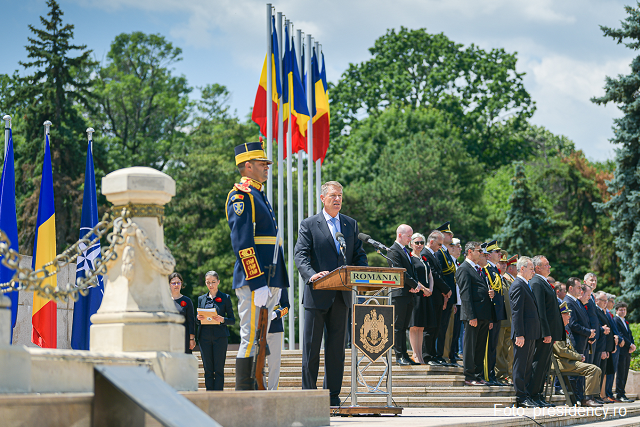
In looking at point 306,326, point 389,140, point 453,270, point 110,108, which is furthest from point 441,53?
point 306,326

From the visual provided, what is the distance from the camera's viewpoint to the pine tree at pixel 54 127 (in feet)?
91.4

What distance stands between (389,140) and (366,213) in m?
4.37

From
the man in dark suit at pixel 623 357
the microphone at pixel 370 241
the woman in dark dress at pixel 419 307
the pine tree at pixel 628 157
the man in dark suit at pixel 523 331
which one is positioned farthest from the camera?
the pine tree at pixel 628 157

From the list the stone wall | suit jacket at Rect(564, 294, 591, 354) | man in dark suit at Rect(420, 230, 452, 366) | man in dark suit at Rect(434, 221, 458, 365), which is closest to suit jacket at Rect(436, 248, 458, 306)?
man in dark suit at Rect(434, 221, 458, 365)

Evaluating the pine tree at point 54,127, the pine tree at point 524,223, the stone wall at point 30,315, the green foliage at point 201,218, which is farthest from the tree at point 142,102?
the stone wall at point 30,315

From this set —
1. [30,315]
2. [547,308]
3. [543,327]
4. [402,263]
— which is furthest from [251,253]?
[30,315]

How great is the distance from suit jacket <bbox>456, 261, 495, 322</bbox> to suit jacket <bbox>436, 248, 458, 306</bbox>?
1.03m

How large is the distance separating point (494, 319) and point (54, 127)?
21447 millimetres

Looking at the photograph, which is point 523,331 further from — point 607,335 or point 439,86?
point 439,86

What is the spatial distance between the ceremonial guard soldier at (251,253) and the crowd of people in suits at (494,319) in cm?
346

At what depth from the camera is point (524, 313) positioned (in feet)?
32.7

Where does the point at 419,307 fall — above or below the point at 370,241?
below

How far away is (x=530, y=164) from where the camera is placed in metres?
41.9

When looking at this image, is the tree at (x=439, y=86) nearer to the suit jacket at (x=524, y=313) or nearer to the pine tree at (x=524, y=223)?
the pine tree at (x=524, y=223)
